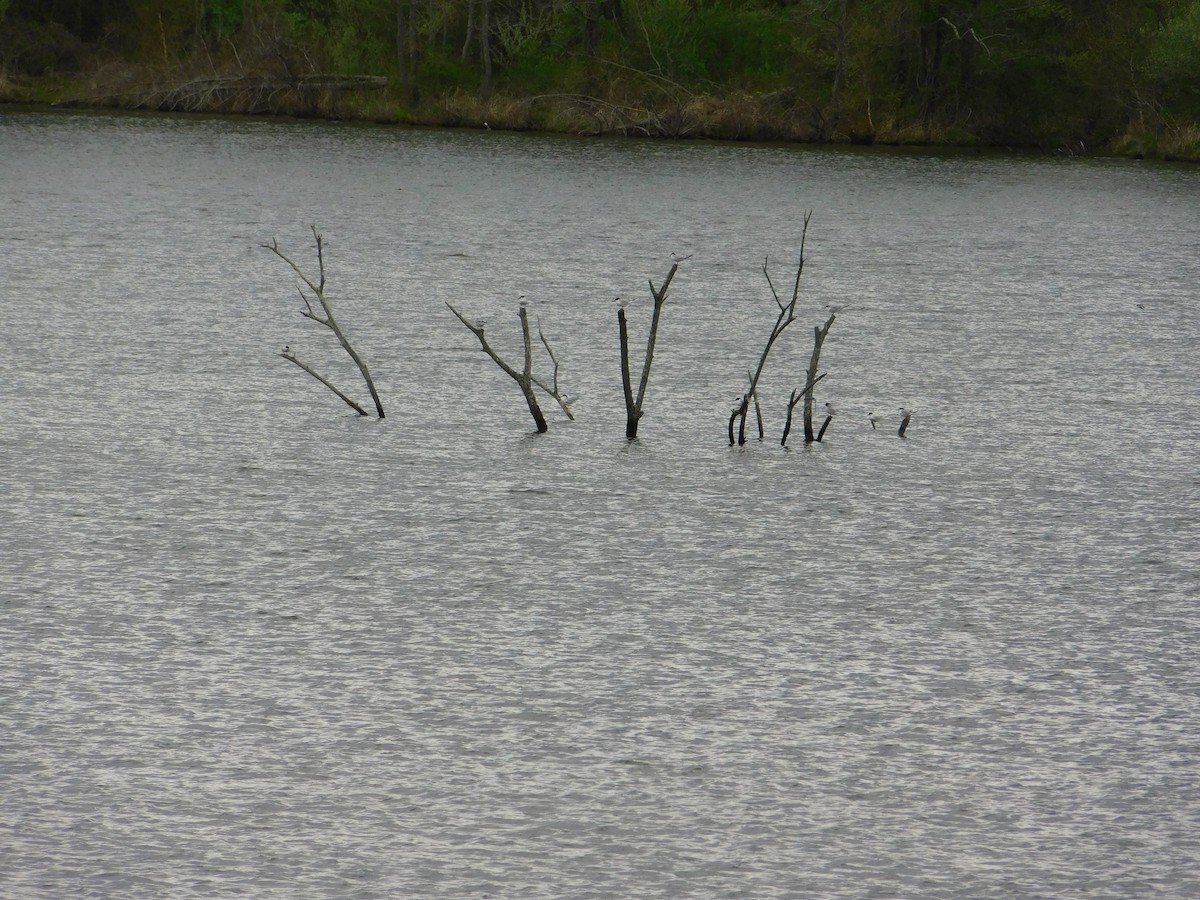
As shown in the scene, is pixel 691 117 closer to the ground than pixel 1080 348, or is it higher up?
higher up

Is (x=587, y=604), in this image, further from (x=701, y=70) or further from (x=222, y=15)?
(x=222, y=15)

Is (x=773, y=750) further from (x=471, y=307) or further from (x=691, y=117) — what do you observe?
(x=691, y=117)

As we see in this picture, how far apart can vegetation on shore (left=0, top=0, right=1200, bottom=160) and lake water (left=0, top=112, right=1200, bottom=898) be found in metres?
27.3

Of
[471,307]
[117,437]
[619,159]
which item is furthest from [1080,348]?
[619,159]

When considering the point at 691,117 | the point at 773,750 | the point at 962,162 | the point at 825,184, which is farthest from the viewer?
the point at 691,117

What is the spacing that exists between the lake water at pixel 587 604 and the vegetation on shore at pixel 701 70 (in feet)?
89.4

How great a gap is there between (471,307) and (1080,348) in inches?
150

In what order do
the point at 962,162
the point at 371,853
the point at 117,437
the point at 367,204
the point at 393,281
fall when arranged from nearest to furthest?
the point at 371,853
the point at 117,437
the point at 393,281
the point at 367,204
the point at 962,162

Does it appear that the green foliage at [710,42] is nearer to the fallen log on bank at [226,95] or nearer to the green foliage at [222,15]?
the fallen log on bank at [226,95]

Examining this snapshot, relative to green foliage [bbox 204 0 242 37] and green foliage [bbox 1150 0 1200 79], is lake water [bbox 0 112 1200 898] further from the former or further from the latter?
green foliage [bbox 204 0 242 37]

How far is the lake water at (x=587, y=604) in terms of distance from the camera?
3389mm

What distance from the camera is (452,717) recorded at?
13.2 ft

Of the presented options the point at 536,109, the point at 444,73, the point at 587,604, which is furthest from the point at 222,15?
the point at 587,604

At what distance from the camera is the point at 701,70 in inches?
1673
